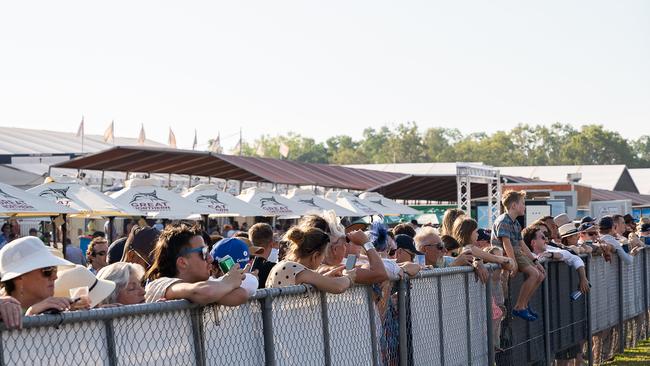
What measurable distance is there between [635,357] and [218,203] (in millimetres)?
13578

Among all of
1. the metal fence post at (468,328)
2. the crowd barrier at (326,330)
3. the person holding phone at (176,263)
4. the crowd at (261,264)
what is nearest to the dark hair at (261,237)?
the crowd at (261,264)

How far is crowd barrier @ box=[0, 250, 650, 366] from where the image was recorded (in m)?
4.99

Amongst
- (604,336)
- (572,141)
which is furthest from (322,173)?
(572,141)

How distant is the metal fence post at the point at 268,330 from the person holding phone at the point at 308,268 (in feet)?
2.04

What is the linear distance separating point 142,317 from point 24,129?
65.2 m

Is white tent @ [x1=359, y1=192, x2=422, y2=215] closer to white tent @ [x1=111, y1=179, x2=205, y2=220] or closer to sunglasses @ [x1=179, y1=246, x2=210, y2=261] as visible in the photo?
white tent @ [x1=111, y1=179, x2=205, y2=220]

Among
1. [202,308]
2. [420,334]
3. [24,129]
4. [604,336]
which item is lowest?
[604,336]

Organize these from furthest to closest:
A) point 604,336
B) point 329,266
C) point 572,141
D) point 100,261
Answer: point 572,141 < point 604,336 < point 100,261 < point 329,266

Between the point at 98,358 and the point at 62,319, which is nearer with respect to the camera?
the point at 62,319

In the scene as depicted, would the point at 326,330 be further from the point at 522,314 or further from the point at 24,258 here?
the point at 522,314

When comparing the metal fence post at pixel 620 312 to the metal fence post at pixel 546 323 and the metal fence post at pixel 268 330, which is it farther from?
the metal fence post at pixel 268 330

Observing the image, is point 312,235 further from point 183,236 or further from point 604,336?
point 604,336

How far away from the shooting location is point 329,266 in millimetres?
8078

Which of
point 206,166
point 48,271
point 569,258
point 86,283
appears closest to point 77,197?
point 569,258
